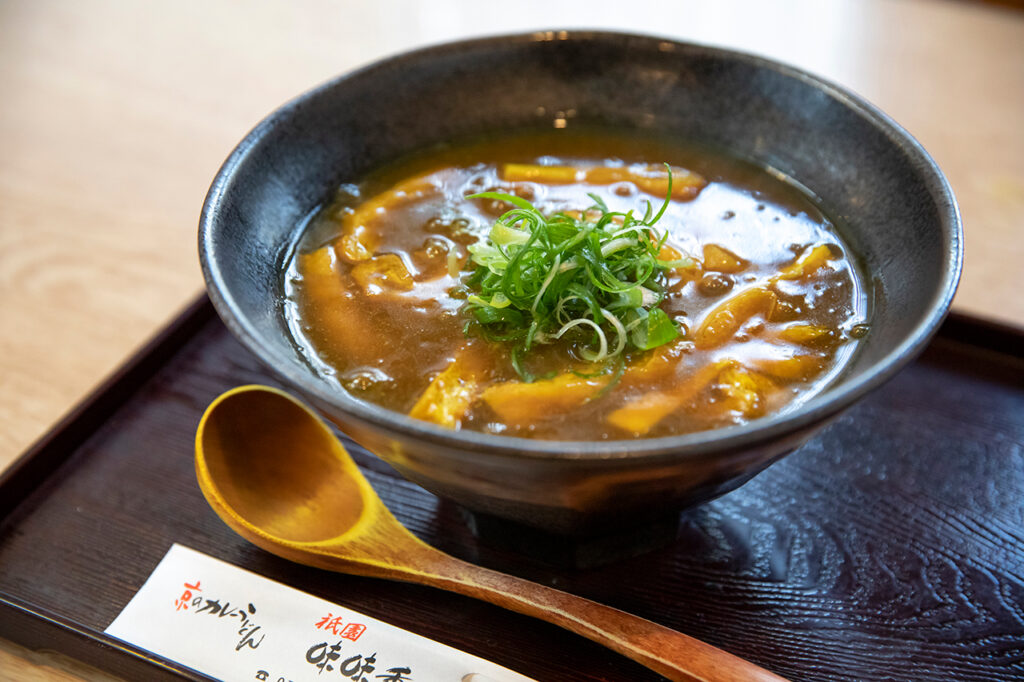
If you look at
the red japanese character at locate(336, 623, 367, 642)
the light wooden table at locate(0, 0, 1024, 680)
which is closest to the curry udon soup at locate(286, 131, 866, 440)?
the red japanese character at locate(336, 623, 367, 642)

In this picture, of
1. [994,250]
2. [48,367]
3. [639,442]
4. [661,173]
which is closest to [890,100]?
[994,250]

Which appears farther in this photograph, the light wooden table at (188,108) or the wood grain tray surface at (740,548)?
the light wooden table at (188,108)

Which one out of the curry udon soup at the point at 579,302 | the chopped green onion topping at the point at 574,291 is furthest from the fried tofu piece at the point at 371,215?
the chopped green onion topping at the point at 574,291

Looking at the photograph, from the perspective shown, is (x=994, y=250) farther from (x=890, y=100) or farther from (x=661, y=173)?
(x=661, y=173)

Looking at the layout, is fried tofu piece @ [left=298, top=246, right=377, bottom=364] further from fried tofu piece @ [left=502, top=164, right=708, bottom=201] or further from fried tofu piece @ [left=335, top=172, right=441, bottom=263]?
fried tofu piece @ [left=502, top=164, right=708, bottom=201]

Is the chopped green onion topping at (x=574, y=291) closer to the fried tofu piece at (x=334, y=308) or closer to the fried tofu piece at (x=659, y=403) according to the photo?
the fried tofu piece at (x=659, y=403)

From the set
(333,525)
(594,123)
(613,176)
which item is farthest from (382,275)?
(594,123)
